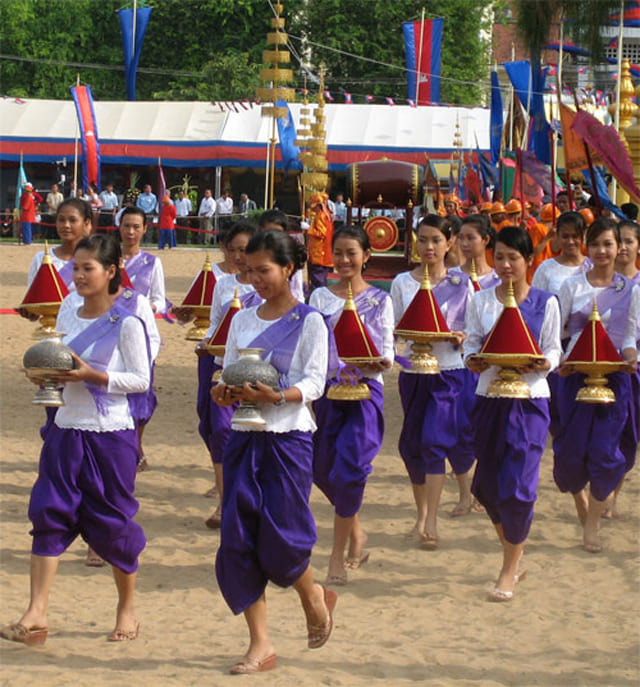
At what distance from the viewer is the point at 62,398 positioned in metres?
5.13

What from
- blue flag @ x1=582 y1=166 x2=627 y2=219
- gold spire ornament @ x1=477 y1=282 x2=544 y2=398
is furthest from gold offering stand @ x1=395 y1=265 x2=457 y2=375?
blue flag @ x1=582 y1=166 x2=627 y2=219

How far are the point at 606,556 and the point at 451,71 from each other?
38447mm

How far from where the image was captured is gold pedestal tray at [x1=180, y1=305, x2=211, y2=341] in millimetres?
7863

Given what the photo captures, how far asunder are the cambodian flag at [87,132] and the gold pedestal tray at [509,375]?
85.4 feet

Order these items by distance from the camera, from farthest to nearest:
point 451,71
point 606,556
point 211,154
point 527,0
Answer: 1. point 451,71
2. point 211,154
3. point 527,0
4. point 606,556

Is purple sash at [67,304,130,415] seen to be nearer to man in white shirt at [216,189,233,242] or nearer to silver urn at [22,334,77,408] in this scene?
silver urn at [22,334,77,408]

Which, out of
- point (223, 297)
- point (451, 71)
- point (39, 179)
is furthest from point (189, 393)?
point (451, 71)

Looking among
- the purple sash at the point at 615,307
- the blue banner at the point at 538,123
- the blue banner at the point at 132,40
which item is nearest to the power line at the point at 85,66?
the blue banner at the point at 132,40

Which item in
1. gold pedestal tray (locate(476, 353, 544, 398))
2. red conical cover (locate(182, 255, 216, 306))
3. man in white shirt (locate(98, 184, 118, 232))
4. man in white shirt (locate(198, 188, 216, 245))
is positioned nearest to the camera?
gold pedestal tray (locate(476, 353, 544, 398))

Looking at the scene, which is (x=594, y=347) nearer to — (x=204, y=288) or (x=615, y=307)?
(x=615, y=307)

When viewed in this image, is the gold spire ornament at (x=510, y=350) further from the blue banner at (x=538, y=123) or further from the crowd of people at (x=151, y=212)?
the crowd of people at (x=151, y=212)

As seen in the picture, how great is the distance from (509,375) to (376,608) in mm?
1253

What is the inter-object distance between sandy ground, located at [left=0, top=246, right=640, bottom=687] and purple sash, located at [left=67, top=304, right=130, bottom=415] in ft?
3.40

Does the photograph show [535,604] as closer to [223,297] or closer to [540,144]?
[223,297]
